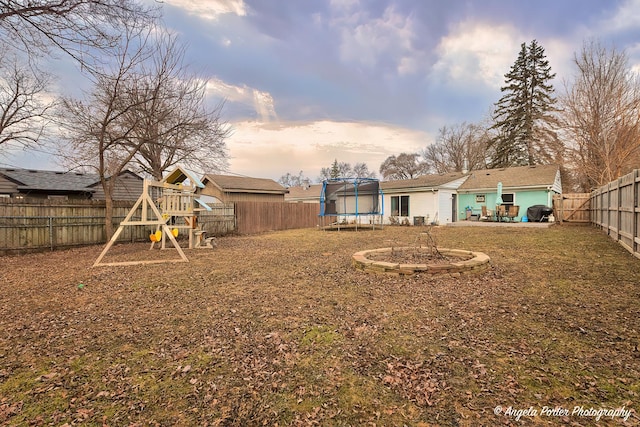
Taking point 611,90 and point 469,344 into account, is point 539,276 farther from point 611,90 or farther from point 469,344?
point 611,90

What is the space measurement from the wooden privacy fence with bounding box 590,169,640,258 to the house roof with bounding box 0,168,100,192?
23328 millimetres

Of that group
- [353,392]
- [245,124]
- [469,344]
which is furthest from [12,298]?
[245,124]

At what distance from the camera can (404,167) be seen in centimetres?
4328

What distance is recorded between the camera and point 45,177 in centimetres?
1888

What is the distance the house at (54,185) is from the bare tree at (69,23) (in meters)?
12.6

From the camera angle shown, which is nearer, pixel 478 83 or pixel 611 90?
pixel 478 83

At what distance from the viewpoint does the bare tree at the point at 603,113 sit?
605 inches

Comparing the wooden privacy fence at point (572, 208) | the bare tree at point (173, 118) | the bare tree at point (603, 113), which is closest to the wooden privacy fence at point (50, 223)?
the bare tree at point (173, 118)

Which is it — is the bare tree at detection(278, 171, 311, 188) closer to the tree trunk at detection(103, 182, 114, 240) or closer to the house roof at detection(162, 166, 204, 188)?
the tree trunk at detection(103, 182, 114, 240)

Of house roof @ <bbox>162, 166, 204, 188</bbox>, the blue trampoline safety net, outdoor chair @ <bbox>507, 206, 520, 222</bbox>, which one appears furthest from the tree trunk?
outdoor chair @ <bbox>507, 206, 520, 222</bbox>

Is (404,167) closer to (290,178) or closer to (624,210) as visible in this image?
(290,178)

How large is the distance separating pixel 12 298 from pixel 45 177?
19528mm

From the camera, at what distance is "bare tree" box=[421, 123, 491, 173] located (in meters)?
32.7

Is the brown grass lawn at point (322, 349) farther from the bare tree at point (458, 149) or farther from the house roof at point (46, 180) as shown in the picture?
the bare tree at point (458, 149)
